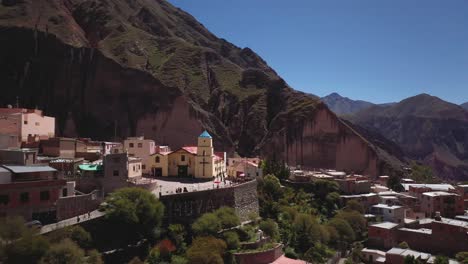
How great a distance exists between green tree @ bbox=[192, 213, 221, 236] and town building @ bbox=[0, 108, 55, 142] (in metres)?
21.5

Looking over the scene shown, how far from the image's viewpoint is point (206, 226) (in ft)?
109

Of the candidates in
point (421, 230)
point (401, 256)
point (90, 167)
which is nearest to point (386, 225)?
point (421, 230)

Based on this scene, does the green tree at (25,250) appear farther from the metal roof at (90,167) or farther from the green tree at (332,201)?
the green tree at (332,201)

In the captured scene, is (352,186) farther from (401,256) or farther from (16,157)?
(16,157)

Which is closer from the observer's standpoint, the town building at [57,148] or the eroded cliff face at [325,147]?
the town building at [57,148]

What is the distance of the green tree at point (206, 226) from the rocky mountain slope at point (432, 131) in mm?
103168

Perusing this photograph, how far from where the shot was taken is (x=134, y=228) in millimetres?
31125

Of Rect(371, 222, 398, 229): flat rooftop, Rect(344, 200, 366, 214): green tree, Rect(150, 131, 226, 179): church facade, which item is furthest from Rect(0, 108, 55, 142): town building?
Rect(371, 222, 398, 229): flat rooftop

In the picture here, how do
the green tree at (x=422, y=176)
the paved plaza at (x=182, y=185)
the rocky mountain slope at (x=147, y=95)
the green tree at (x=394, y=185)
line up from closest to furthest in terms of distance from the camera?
the paved plaza at (x=182, y=185) → the green tree at (x=394, y=185) → the green tree at (x=422, y=176) → the rocky mountain slope at (x=147, y=95)

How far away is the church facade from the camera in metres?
47.4

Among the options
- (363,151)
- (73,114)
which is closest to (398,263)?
(363,151)

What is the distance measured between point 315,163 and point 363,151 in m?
8.52

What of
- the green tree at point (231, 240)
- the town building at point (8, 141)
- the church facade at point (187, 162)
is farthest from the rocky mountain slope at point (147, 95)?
the green tree at point (231, 240)

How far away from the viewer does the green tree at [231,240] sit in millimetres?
33875
